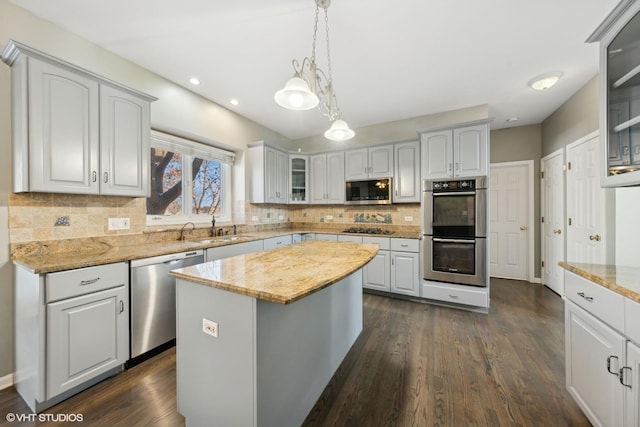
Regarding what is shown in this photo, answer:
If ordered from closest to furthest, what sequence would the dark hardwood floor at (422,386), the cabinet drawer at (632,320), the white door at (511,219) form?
the cabinet drawer at (632,320) < the dark hardwood floor at (422,386) < the white door at (511,219)

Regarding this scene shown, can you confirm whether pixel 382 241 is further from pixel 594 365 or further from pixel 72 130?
pixel 72 130

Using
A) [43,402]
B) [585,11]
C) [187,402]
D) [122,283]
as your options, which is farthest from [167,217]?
Result: [585,11]

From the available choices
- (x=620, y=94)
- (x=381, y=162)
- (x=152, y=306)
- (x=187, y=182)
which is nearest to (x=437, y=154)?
(x=381, y=162)

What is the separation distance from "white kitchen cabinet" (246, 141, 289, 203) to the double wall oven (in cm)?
236

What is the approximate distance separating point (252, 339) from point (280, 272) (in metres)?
0.37

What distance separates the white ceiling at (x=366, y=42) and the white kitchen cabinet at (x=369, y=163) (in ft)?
3.03

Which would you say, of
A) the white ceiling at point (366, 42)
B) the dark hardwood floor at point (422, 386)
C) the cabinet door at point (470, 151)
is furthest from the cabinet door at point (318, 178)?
the dark hardwood floor at point (422, 386)

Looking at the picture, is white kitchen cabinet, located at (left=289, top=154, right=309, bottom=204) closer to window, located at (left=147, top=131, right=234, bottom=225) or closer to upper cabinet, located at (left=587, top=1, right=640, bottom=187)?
window, located at (left=147, top=131, right=234, bottom=225)

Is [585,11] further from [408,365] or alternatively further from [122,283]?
[122,283]

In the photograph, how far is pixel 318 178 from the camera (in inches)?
178

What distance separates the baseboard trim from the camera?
5.70ft

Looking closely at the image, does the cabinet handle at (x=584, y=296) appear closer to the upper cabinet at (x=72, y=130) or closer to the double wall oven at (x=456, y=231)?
the double wall oven at (x=456, y=231)

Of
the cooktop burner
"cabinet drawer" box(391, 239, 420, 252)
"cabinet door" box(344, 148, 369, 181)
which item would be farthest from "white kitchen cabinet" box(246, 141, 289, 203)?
"cabinet drawer" box(391, 239, 420, 252)

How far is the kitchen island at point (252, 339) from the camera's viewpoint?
1133 mm
